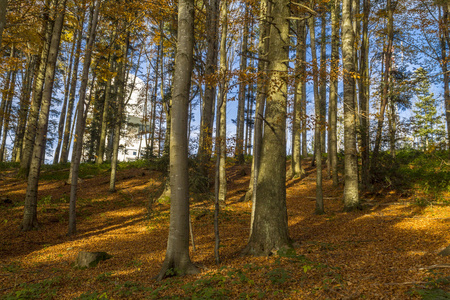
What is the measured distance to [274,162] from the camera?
626cm

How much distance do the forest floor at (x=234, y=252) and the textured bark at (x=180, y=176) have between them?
386mm

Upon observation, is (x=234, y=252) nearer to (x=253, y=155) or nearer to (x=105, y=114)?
(x=253, y=155)

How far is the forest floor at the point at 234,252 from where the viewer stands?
169 inches

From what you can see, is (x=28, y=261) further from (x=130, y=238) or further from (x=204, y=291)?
(x=204, y=291)

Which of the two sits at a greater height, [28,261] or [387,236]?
[387,236]

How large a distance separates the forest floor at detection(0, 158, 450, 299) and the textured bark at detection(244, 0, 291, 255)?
1.42 feet

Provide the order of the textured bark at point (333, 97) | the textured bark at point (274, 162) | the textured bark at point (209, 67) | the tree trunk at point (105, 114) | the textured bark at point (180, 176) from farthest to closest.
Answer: the tree trunk at point (105, 114)
the textured bark at point (333, 97)
the textured bark at point (209, 67)
the textured bark at point (274, 162)
the textured bark at point (180, 176)

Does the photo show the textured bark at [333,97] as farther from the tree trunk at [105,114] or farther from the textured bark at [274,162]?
the tree trunk at [105,114]

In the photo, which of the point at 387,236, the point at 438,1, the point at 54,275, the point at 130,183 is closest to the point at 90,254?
the point at 54,275

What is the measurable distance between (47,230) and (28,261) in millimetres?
2692

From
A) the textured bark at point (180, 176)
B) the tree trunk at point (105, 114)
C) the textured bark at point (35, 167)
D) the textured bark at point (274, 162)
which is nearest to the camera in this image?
the textured bark at point (180, 176)

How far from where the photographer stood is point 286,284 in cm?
445

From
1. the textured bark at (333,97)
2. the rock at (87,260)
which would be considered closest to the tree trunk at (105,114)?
the rock at (87,260)

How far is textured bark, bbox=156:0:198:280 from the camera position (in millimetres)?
5367
